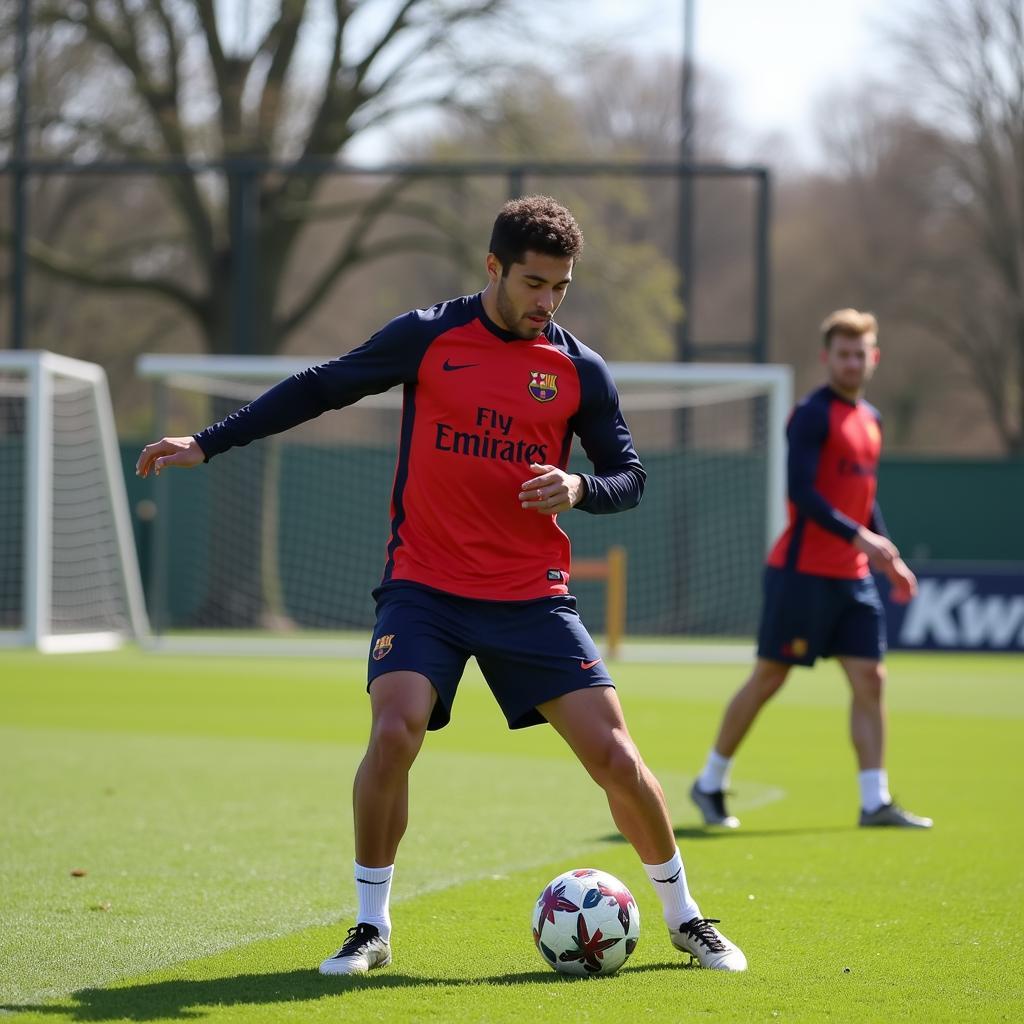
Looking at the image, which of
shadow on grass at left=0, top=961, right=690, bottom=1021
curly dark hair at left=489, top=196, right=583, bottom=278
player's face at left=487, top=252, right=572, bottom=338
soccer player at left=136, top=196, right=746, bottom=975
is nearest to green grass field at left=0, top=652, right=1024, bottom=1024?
shadow on grass at left=0, top=961, right=690, bottom=1021

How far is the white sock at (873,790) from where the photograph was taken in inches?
304

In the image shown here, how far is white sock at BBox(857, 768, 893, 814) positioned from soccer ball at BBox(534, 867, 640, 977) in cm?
325

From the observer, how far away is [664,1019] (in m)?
4.18

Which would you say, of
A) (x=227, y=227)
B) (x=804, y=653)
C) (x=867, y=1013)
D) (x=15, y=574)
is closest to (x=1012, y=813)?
(x=804, y=653)

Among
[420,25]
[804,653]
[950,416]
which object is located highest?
[420,25]

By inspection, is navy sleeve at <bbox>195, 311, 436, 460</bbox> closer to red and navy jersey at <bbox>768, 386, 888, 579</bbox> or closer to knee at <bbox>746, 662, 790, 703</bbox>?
red and navy jersey at <bbox>768, 386, 888, 579</bbox>

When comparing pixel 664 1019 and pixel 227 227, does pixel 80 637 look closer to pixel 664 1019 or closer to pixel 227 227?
pixel 227 227

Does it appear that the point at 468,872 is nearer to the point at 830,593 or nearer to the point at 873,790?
the point at 873,790

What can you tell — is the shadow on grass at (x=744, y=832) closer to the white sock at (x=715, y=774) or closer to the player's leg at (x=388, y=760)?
the white sock at (x=715, y=774)

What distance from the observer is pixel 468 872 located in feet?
21.1

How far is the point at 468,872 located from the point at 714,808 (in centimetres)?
178

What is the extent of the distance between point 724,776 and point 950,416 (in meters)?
33.8

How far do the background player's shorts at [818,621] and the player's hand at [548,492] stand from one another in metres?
3.45

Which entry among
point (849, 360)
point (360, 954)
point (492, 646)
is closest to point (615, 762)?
point (492, 646)
